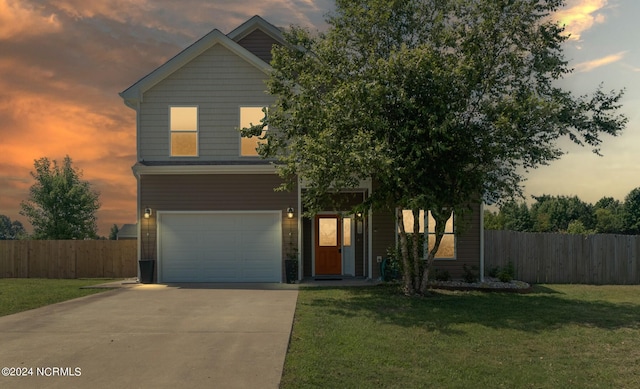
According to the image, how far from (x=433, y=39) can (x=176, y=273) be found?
35.6 feet

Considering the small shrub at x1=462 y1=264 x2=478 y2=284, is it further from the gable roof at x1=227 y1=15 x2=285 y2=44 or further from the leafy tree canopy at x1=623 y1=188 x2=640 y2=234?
the leafy tree canopy at x1=623 y1=188 x2=640 y2=234

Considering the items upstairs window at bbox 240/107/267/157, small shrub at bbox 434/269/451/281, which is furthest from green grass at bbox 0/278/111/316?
small shrub at bbox 434/269/451/281

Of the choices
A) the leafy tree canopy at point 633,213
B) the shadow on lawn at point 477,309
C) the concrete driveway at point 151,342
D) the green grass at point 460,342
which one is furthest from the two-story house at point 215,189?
the leafy tree canopy at point 633,213

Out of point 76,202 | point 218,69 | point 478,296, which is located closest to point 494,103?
point 478,296

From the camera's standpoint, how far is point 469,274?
56.9 feet

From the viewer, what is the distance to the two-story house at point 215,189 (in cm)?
1753

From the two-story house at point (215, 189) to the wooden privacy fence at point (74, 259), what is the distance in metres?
6.07

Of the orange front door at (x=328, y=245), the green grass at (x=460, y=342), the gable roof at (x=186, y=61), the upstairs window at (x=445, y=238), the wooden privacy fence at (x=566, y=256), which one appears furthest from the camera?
the wooden privacy fence at (x=566, y=256)

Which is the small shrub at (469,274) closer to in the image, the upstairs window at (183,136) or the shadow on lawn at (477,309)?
the shadow on lawn at (477,309)

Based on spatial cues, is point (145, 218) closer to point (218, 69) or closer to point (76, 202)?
point (218, 69)

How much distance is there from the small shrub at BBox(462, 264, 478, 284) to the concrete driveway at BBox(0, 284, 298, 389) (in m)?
6.32

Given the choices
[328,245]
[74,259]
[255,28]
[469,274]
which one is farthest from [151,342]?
[74,259]

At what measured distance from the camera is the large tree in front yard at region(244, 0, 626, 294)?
39.8ft

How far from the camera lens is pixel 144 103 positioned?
17656 millimetres
